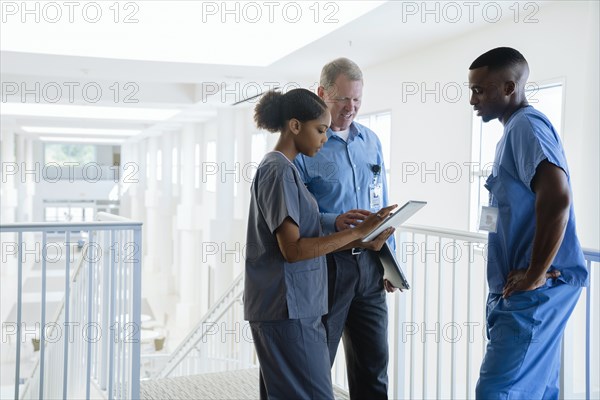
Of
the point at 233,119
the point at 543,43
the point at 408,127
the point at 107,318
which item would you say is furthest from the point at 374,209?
the point at 233,119

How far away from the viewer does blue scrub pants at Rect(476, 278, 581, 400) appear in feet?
5.75

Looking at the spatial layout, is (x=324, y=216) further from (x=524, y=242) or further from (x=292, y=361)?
(x=524, y=242)

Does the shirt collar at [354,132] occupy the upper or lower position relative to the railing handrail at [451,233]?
upper

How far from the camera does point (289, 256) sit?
1.80 metres

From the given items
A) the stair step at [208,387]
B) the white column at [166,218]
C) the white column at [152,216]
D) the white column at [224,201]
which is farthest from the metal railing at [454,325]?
the white column at [152,216]

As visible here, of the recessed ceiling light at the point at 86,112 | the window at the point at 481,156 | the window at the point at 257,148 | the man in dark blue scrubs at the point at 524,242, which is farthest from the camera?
the recessed ceiling light at the point at 86,112

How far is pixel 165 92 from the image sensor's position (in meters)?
8.80

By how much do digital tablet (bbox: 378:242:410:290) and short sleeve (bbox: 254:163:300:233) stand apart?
488mm

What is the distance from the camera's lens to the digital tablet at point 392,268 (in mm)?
2176

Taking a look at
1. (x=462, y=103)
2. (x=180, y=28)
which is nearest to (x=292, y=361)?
(x=462, y=103)

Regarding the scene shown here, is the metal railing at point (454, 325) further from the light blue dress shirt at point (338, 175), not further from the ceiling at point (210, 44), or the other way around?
the ceiling at point (210, 44)

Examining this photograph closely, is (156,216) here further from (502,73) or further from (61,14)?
(502,73)

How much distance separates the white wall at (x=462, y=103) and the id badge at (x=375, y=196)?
1941 millimetres

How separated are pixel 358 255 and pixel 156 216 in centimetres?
1557
